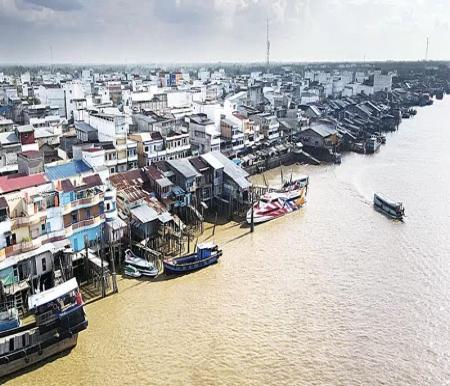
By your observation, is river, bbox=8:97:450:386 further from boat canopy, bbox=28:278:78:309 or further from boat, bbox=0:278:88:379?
boat canopy, bbox=28:278:78:309

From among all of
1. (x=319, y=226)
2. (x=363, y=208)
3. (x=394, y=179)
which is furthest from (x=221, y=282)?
(x=394, y=179)

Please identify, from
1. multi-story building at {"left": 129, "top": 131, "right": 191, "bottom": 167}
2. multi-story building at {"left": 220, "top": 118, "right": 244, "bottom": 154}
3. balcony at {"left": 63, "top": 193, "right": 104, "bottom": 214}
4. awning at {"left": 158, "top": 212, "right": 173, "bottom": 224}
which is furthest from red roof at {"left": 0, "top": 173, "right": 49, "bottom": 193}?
multi-story building at {"left": 220, "top": 118, "right": 244, "bottom": 154}

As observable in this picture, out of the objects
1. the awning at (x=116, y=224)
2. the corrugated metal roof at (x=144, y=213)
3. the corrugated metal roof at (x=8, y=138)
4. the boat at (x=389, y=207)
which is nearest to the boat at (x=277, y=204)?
the boat at (x=389, y=207)

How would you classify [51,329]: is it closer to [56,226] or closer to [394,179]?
[56,226]

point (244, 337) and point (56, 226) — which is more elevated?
point (56, 226)

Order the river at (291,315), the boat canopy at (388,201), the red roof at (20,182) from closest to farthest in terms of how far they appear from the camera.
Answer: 1. the river at (291,315)
2. the red roof at (20,182)
3. the boat canopy at (388,201)

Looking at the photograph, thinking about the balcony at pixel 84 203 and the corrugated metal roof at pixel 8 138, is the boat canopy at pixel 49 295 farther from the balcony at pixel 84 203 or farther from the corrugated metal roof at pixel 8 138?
the corrugated metal roof at pixel 8 138

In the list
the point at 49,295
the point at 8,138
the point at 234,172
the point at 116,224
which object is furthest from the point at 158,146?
the point at 49,295
